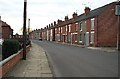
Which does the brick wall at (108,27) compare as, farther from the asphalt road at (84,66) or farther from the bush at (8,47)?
the bush at (8,47)

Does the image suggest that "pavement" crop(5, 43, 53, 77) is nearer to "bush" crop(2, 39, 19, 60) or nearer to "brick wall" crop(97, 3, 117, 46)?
"bush" crop(2, 39, 19, 60)

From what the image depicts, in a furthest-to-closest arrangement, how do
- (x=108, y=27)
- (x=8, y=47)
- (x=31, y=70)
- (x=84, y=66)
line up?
1. (x=108, y=27)
2. (x=8, y=47)
3. (x=84, y=66)
4. (x=31, y=70)

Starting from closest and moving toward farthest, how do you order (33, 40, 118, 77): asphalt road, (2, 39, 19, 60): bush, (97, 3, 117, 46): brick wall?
(33, 40, 118, 77): asphalt road → (2, 39, 19, 60): bush → (97, 3, 117, 46): brick wall

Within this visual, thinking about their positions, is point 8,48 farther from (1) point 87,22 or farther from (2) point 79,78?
(1) point 87,22

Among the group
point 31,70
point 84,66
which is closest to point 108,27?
point 84,66

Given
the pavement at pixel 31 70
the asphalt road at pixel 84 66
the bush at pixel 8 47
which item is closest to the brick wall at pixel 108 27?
the asphalt road at pixel 84 66

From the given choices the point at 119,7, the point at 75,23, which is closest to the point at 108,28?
the point at 119,7

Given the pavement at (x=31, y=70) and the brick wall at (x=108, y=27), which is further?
the brick wall at (x=108, y=27)

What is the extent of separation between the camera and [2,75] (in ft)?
36.8

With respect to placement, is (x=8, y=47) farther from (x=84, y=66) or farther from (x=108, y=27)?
(x=108, y=27)

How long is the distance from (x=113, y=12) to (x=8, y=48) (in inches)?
1214

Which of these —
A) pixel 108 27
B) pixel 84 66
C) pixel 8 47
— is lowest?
pixel 84 66

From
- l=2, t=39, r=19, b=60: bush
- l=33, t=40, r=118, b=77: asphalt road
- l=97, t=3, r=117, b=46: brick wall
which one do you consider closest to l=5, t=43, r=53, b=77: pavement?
l=33, t=40, r=118, b=77: asphalt road

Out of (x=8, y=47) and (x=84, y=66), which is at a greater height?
(x=8, y=47)
